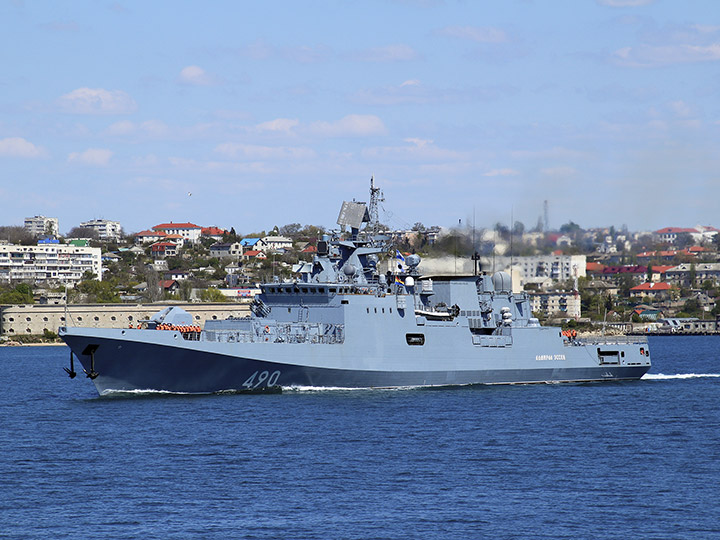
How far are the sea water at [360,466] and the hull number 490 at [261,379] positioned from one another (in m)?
0.86

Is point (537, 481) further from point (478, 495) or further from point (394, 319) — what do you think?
point (394, 319)

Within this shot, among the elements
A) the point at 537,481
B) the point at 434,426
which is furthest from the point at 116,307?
the point at 537,481

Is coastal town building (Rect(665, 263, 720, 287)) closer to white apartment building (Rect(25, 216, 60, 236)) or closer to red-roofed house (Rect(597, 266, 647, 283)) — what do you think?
red-roofed house (Rect(597, 266, 647, 283))

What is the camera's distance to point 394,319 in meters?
35.3

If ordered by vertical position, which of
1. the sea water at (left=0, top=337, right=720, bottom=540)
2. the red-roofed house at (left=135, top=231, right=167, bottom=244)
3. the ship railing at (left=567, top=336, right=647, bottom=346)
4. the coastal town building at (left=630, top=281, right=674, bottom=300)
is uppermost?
the red-roofed house at (left=135, top=231, right=167, bottom=244)

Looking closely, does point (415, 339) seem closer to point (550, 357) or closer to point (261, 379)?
point (261, 379)

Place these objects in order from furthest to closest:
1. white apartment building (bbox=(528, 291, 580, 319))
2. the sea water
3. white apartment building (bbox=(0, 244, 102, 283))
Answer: white apartment building (bbox=(0, 244, 102, 283))
white apartment building (bbox=(528, 291, 580, 319))
the sea water

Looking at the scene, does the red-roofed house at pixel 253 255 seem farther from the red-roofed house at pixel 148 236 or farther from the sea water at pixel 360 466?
the sea water at pixel 360 466

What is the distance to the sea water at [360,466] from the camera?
18406 millimetres

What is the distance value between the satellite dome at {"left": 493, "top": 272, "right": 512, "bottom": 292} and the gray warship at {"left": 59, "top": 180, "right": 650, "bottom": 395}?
0.04 m

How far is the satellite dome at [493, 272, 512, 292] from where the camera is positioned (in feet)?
137

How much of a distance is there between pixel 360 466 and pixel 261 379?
11.2 metres

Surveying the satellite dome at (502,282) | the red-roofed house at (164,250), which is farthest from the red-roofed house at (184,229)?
the satellite dome at (502,282)

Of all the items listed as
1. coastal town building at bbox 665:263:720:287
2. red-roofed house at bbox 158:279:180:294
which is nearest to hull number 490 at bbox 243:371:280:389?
red-roofed house at bbox 158:279:180:294
